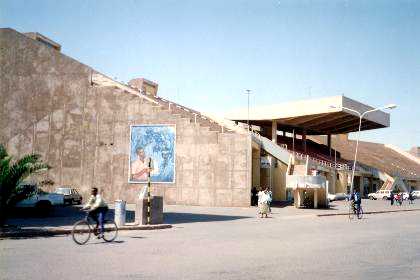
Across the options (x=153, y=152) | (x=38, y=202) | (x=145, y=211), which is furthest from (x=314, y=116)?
(x=145, y=211)

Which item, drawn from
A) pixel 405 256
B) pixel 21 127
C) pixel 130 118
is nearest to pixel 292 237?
pixel 405 256

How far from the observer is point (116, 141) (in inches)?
1720

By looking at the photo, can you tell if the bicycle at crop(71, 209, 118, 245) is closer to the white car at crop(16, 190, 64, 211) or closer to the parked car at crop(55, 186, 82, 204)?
the white car at crop(16, 190, 64, 211)

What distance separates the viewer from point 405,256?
463 inches

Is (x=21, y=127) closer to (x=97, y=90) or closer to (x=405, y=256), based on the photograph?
(x=97, y=90)

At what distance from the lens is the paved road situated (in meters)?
9.16

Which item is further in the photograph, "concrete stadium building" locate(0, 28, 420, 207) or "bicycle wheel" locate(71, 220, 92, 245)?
"concrete stadium building" locate(0, 28, 420, 207)

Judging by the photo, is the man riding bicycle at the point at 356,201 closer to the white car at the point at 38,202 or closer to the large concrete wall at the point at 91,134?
the large concrete wall at the point at 91,134

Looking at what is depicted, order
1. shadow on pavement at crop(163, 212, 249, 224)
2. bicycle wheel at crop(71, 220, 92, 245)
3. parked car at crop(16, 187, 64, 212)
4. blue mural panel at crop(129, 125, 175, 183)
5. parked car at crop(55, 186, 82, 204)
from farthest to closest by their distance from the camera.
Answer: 1. blue mural panel at crop(129, 125, 175, 183)
2. parked car at crop(55, 186, 82, 204)
3. parked car at crop(16, 187, 64, 212)
4. shadow on pavement at crop(163, 212, 249, 224)
5. bicycle wheel at crop(71, 220, 92, 245)

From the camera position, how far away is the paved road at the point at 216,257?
9164 millimetres

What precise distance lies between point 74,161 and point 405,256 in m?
37.8

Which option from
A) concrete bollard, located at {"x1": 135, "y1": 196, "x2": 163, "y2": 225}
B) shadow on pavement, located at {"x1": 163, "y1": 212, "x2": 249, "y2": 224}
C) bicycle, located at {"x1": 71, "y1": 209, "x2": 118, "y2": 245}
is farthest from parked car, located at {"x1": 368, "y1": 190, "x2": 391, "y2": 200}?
bicycle, located at {"x1": 71, "y1": 209, "x2": 118, "y2": 245}

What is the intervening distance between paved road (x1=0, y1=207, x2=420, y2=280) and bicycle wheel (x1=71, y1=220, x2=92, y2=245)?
0.88 feet

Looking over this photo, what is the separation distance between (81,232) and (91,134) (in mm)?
31491
